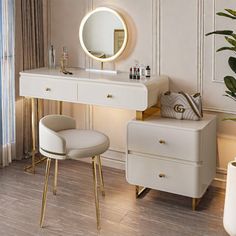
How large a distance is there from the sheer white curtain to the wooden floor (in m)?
0.33

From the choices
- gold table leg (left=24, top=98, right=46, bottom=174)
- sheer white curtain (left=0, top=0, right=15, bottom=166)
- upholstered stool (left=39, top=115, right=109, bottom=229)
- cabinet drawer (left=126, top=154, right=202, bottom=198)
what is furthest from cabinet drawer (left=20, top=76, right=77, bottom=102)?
cabinet drawer (left=126, top=154, right=202, bottom=198)

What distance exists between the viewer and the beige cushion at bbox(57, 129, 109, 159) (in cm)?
285

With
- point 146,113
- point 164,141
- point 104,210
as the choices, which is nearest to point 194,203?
point 164,141

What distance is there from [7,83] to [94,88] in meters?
0.95

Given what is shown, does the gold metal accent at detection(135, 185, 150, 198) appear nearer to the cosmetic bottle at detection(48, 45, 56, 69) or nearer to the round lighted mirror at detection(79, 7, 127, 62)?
the round lighted mirror at detection(79, 7, 127, 62)

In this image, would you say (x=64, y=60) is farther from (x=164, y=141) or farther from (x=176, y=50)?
(x=164, y=141)

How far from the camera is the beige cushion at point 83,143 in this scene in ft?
9.36

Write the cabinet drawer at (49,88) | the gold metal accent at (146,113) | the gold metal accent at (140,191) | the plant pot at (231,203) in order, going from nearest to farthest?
the plant pot at (231,203) < the gold metal accent at (146,113) < the gold metal accent at (140,191) < the cabinet drawer at (49,88)

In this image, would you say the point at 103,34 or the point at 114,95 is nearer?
the point at 114,95

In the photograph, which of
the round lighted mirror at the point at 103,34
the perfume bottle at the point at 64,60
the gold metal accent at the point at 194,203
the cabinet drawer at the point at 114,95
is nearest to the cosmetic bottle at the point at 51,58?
the perfume bottle at the point at 64,60

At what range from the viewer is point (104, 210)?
326cm

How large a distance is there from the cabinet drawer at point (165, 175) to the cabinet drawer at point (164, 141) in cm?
6

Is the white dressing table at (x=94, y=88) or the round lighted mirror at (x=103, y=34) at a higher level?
the round lighted mirror at (x=103, y=34)

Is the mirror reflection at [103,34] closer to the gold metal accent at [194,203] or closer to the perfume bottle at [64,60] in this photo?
the perfume bottle at [64,60]
